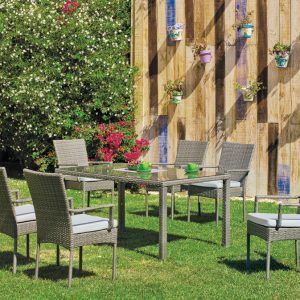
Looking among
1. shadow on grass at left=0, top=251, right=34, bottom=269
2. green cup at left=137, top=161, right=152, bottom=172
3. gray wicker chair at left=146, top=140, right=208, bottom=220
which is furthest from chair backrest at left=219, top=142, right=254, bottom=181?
shadow on grass at left=0, top=251, right=34, bottom=269

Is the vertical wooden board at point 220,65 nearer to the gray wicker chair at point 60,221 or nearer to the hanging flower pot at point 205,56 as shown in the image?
the hanging flower pot at point 205,56

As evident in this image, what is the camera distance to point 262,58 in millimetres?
10617

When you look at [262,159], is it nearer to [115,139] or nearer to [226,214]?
[115,139]

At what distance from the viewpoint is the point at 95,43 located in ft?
38.5

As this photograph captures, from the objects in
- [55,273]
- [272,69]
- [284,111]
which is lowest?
[55,273]

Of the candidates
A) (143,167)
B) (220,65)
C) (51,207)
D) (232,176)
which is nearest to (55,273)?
(51,207)

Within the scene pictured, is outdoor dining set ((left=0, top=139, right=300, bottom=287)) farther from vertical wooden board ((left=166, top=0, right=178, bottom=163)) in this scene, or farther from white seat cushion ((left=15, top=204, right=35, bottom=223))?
vertical wooden board ((left=166, top=0, right=178, bottom=163))

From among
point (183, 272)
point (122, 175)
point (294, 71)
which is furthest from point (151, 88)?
point (183, 272)

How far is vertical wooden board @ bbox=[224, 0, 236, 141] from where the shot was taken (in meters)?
10.8

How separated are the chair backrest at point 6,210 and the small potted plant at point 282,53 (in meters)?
5.43

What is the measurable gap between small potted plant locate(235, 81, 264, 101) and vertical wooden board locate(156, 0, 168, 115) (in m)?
1.20

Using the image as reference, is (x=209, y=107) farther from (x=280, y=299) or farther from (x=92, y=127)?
(x=280, y=299)

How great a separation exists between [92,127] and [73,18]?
1.75 meters

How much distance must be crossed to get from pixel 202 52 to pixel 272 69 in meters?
1.07
